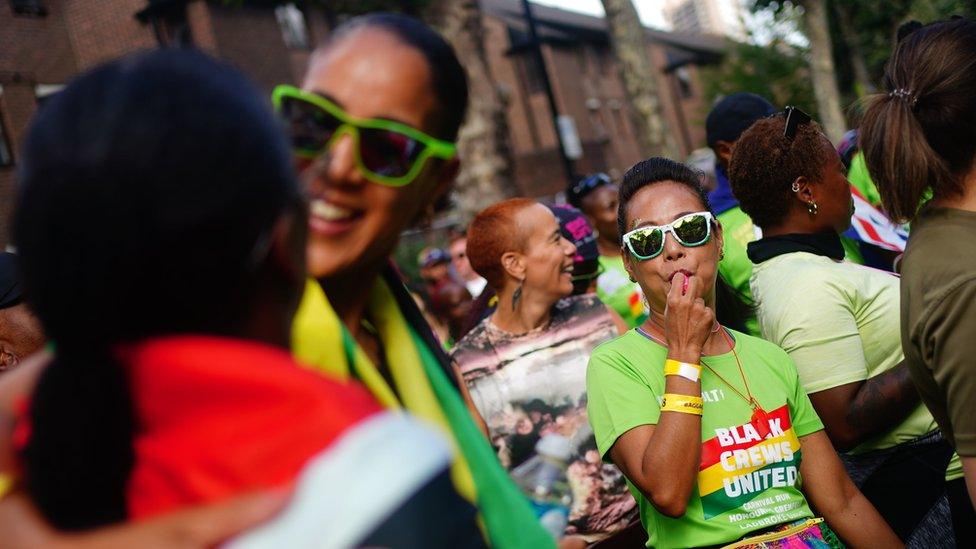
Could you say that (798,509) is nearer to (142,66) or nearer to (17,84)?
(142,66)

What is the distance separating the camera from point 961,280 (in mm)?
2162

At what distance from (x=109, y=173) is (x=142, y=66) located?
0.15 meters

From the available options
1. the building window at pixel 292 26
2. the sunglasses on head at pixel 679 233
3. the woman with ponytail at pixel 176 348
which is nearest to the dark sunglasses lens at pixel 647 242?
the sunglasses on head at pixel 679 233

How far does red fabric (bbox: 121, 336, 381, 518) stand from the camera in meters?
0.92

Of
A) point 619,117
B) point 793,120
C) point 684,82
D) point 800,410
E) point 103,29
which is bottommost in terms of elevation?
point 800,410

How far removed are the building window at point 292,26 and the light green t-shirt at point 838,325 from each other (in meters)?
25.4

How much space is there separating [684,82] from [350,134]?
51626 millimetres

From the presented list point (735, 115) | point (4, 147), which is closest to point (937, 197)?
point (735, 115)

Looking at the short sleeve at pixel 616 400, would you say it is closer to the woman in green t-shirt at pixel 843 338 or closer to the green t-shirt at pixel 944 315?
the woman in green t-shirt at pixel 843 338

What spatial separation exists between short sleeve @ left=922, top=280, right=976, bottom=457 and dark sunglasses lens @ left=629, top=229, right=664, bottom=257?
1034mm

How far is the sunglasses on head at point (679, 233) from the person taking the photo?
309 cm

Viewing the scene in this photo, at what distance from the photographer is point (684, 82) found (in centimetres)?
5081

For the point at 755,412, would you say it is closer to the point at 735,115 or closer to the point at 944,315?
the point at 944,315

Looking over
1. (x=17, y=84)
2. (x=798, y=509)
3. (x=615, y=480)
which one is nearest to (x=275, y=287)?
(x=798, y=509)
